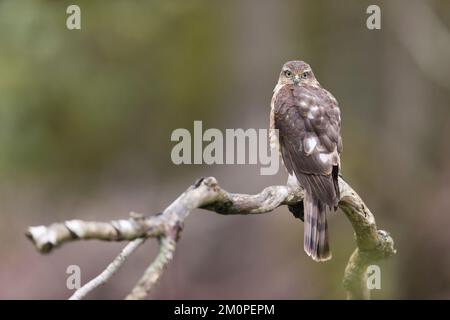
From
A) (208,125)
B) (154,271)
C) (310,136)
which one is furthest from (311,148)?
(208,125)


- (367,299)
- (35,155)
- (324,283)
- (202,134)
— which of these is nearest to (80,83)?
(35,155)

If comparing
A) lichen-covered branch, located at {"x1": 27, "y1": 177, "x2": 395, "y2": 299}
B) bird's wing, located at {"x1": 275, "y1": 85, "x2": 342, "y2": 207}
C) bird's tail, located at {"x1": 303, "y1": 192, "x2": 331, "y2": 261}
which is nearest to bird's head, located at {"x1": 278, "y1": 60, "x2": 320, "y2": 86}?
bird's wing, located at {"x1": 275, "y1": 85, "x2": 342, "y2": 207}

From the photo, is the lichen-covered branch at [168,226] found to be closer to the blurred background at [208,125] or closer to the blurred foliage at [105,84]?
the blurred background at [208,125]

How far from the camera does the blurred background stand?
30.5 ft

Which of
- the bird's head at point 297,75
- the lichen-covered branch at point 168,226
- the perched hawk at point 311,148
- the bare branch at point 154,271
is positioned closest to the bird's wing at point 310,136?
the perched hawk at point 311,148

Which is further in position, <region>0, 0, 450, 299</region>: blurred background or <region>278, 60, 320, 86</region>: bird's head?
<region>0, 0, 450, 299</region>: blurred background

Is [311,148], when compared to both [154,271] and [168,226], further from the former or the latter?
[154,271]

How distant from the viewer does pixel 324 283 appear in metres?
8.73

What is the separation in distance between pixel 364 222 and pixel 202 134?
5990 mm

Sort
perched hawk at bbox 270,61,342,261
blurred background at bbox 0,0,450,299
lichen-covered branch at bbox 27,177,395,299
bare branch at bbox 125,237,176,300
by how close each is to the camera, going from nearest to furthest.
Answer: lichen-covered branch at bbox 27,177,395,299
bare branch at bbox 125,237,176,300
perched hawk at bbox 270,61,342,261
blurred background at bbox 0,0,450,299

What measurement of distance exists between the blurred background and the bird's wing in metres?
3.46

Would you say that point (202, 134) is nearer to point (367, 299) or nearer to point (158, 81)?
point (158, 81)

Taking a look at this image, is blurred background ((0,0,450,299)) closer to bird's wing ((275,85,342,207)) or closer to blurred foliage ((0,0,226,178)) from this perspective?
blurred foliage ((0,0,226,178))

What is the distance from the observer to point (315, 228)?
5.15 m
